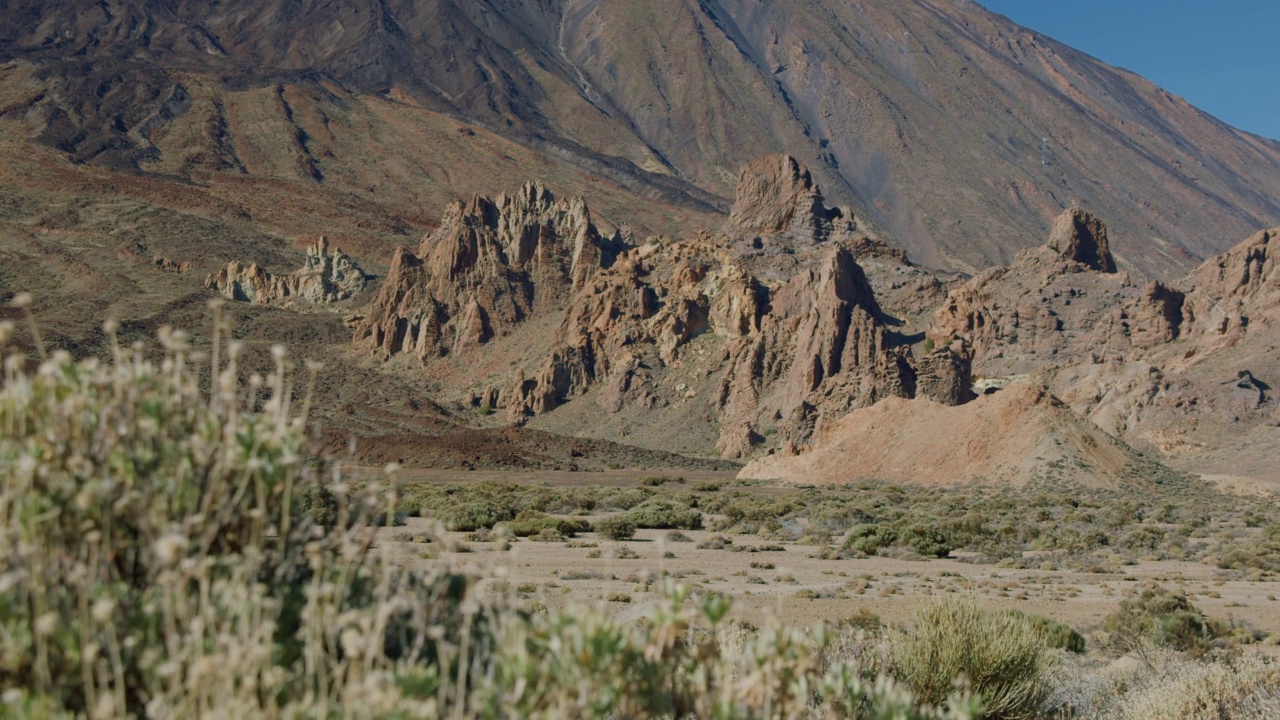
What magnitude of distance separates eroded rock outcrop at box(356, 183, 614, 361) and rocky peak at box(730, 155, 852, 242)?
15.3 metres

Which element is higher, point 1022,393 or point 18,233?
point 18,233

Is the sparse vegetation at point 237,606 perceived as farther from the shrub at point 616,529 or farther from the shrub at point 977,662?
the shrub at point 616,529

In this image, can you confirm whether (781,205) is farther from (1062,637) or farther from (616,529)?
(1062,637)

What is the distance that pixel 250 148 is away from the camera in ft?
483

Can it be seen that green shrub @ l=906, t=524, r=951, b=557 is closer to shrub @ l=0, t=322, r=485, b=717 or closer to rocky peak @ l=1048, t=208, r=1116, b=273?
shrub @ l=0, t=322, r=485, b=717

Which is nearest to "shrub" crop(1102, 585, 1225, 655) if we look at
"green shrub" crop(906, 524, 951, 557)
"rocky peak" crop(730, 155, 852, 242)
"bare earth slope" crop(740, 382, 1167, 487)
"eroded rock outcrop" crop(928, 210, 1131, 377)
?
"green shrub" crop(906, 524, 951, 557)

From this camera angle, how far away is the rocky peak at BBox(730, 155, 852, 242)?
89875 mm

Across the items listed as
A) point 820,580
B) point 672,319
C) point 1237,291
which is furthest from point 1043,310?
point 820,580

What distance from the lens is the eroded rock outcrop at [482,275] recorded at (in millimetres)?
76750

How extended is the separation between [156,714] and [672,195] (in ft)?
552

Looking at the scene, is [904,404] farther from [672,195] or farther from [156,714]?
[672,195]

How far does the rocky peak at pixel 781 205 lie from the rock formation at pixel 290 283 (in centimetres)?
3616

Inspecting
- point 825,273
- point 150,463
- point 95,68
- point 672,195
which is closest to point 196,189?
point 95,68

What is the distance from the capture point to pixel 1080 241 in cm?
7838
